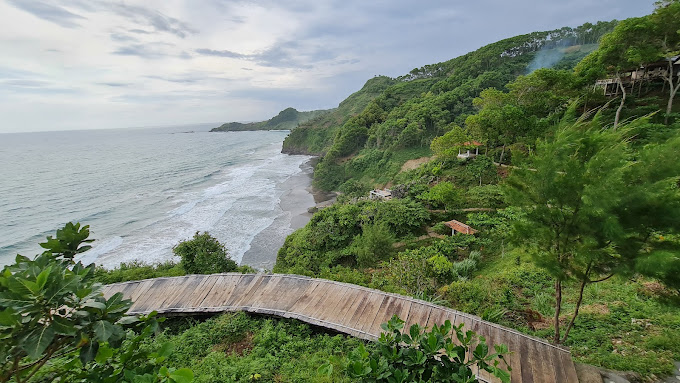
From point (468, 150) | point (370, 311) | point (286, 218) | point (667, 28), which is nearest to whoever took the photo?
point (370, 311)

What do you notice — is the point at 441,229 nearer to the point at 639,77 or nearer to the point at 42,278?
the point at 42,278

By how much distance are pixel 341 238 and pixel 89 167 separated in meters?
56.5

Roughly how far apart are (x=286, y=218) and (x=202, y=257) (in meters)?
15.3

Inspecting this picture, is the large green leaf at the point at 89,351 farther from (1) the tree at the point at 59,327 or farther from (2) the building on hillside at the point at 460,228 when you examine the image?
(2) the building on hillside at the point at 460,228

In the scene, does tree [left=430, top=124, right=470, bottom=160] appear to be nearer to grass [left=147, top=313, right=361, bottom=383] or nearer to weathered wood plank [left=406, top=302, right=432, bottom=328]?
weathered wood plank [left=406, top=302, right=432, bottom=328]

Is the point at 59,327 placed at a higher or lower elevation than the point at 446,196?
higher

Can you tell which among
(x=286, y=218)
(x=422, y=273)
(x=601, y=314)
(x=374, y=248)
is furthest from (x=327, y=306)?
(x=286, y=218)

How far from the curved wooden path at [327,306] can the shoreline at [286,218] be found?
698 cm

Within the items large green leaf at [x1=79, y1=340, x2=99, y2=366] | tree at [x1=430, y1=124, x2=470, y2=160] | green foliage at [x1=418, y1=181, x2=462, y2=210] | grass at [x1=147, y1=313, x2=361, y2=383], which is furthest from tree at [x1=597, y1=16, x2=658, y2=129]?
large green leaf at [x1=79, y1=340, x2=99, y2=366]

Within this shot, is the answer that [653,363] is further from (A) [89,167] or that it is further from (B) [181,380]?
(A) [89,167]

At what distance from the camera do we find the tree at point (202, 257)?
1072cm

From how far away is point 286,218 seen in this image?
26062mm

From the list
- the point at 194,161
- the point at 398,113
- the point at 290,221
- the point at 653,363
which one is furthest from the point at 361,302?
the point at 194,161

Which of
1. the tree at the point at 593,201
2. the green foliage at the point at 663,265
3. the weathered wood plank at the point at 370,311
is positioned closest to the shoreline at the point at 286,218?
the weathered wood plank at the point at 370,311
